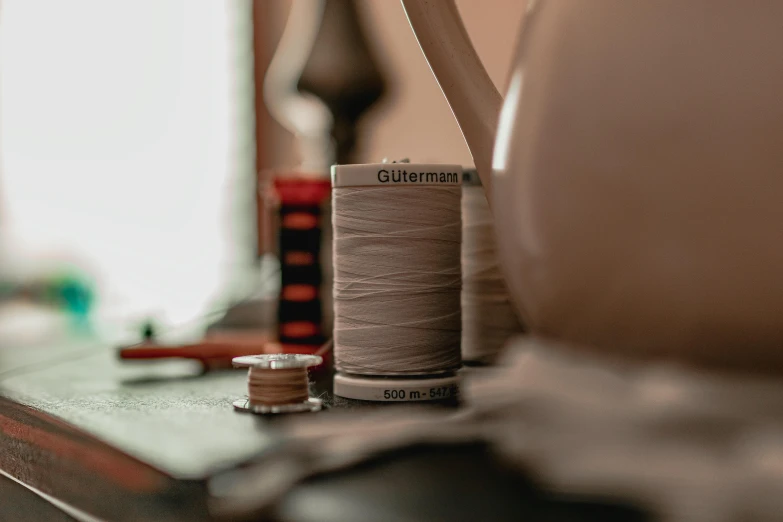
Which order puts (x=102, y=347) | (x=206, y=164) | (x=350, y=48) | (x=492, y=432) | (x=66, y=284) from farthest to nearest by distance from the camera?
(x=206, y=164), (x=66, y=284), (x=350, y=48), (x=102, y=347), (x=492, y=432)

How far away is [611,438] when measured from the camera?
0.37m

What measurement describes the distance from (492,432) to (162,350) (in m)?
0.47

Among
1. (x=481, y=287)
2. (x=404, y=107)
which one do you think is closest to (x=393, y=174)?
(x=481, y=287)

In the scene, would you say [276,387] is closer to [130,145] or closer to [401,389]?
[401,389]

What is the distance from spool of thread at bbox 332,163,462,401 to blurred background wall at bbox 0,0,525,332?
834 millimetres

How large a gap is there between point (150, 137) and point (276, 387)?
6.28ft

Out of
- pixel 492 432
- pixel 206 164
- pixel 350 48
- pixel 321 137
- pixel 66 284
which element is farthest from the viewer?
pixel 206 164

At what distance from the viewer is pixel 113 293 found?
2.23m

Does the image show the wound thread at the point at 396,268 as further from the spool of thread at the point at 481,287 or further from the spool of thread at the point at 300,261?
the spool of thread at the point at 300,261

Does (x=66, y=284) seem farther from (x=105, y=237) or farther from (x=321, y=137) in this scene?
(x=321, y=137)

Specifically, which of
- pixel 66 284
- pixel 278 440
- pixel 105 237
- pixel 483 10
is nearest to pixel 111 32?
pixel 105 237

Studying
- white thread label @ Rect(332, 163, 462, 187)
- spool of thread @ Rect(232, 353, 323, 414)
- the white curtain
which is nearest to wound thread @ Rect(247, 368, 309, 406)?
spool of thread @ Rect(232, 353, 323, 414)

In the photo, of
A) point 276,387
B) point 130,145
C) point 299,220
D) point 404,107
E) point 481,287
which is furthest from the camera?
point 130,145

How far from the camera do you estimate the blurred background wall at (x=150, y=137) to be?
66.2 inches
